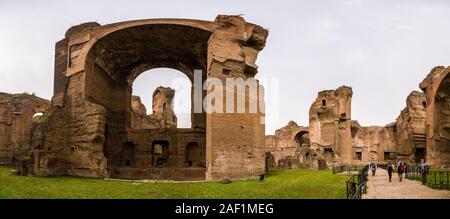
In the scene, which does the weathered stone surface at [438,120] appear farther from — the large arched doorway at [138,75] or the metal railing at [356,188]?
the metal railing at [356,188]

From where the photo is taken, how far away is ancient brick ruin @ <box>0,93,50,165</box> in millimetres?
34559

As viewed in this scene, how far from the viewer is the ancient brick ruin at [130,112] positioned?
20234 mm

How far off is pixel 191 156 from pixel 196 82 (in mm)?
5560

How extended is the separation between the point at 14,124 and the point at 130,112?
12687mm

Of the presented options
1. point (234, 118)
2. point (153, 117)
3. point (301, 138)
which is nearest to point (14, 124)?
point (153, 117)

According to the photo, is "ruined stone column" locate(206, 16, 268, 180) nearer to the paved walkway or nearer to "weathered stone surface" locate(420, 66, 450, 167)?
the paved walkway

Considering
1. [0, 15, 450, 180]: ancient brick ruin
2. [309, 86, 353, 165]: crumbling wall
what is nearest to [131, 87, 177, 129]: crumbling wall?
[0, 15, 450, 180]: ancient brick ruin

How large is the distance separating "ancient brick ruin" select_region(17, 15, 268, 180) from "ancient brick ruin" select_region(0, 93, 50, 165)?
11.9 m

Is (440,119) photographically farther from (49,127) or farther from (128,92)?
(49,127)

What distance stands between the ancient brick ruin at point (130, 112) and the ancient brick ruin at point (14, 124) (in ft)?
38.9

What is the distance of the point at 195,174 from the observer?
22.4 metres

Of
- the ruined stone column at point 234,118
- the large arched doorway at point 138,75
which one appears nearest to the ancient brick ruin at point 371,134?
the large arched doorway at point 138,75

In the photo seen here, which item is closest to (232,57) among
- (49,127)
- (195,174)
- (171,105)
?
(195,174)
